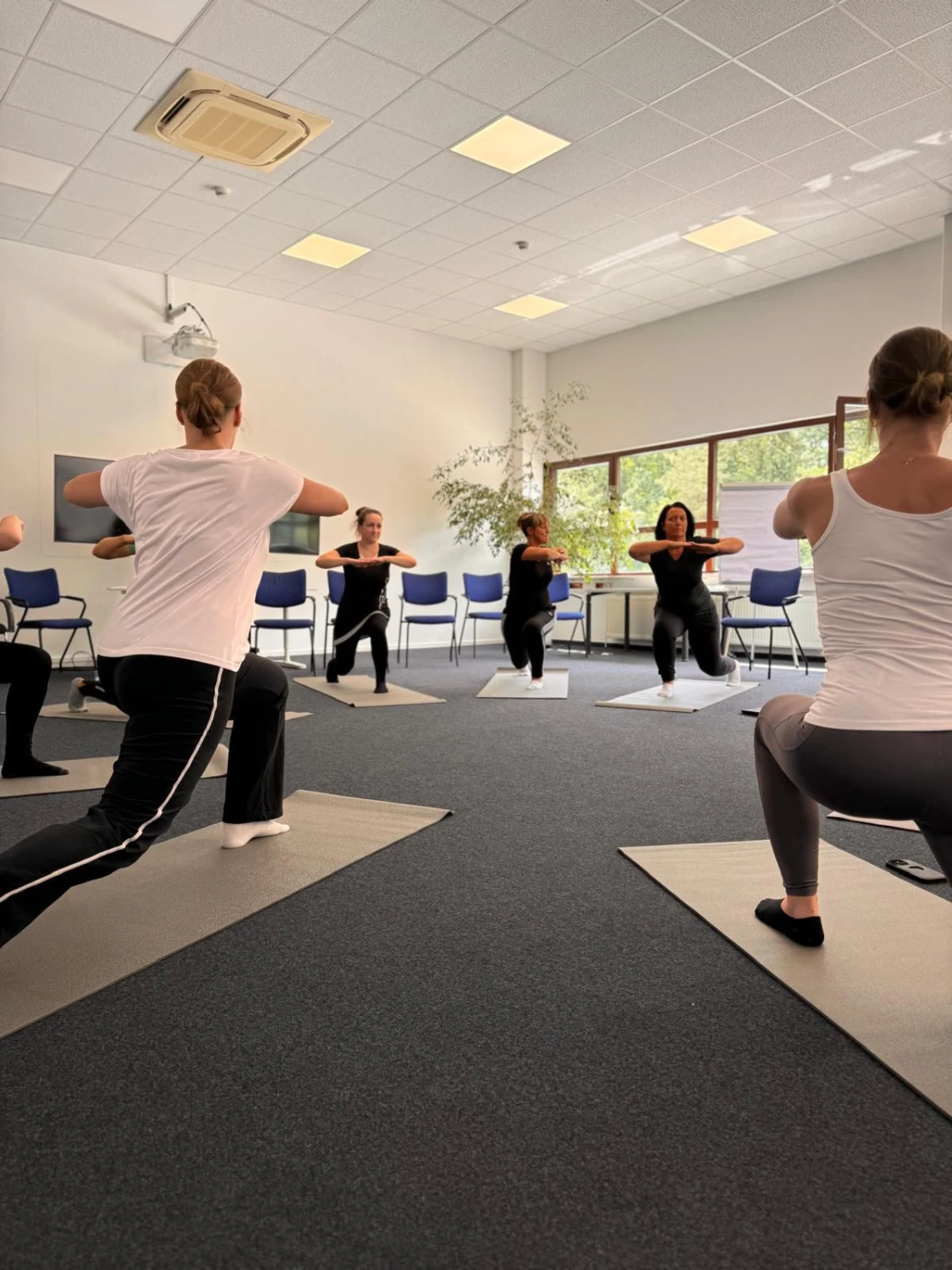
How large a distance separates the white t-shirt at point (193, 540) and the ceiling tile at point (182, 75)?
3780 mm

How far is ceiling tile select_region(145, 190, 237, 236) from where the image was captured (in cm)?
623

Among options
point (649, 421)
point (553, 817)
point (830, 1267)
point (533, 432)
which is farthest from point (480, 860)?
point (533, 432)

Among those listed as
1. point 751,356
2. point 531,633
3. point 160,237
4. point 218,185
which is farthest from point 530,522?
point 160,237

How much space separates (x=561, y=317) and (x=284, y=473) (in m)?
7.71

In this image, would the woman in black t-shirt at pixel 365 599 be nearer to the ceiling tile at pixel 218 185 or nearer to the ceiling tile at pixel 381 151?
the ceiling tile at pixel 381 151

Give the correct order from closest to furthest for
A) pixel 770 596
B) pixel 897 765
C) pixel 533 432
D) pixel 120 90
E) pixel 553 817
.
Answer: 1. pixel 897 765
2. pixel 553 817
3. pixel 120 90
4. pixel 770 596
5. pixel 533 432

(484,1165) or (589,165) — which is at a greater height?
(589,165)

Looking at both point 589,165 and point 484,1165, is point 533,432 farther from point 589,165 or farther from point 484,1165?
point 484,1165

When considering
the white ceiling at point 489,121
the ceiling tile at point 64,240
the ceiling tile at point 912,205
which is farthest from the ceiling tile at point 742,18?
the ceiling tile at point 64,240

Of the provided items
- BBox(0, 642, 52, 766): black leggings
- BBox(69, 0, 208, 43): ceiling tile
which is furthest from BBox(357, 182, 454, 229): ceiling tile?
BBox(0, 642, 52, 766): black leggings

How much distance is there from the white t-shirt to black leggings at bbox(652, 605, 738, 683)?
388cm

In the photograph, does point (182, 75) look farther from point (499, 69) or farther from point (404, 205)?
point (404, 205)

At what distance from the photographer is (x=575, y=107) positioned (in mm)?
4945

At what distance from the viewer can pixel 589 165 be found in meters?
5.66
